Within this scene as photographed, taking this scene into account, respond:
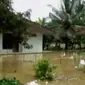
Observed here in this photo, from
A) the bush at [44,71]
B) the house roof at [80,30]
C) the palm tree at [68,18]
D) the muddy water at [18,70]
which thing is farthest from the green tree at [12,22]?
the house roof at [80,30]

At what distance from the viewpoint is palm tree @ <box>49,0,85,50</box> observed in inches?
1388

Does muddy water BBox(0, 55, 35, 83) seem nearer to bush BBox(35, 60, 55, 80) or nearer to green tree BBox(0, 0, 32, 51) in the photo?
bush BBox(35, 60, 55, 80)

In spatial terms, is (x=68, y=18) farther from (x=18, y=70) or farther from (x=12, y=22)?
(x=12, y=22)

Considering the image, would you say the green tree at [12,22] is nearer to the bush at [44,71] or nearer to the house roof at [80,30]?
the bush at [44,71]

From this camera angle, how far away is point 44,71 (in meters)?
12.7

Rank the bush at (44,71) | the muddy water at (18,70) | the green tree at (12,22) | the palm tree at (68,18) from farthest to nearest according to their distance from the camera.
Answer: the palm tree at (68,18)
the muddy water at (18,70)
the bush at (44,71)
the green tree at (12,22)

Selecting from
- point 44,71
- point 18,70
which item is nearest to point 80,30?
point 18,70

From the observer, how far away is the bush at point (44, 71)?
12.4 m

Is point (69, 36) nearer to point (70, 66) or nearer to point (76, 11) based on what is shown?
point (76, 11)

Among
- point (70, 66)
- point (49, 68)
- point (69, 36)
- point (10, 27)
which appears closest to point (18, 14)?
point (10, 27)

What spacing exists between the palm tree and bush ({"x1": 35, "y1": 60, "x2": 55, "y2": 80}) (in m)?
22.6

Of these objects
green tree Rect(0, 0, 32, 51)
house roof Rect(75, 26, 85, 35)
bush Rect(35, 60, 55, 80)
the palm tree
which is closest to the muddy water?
bush Rect(35, 60, 55, 80)

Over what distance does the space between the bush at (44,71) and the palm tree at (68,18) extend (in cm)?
2258

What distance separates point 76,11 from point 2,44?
12.4 metres
